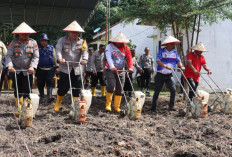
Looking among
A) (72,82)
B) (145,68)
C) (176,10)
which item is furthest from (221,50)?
(72,82)

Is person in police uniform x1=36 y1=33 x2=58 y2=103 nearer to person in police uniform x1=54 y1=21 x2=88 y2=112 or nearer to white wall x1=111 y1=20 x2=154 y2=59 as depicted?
person in police uniform x1=54 y1=21 x2=88 y2=112

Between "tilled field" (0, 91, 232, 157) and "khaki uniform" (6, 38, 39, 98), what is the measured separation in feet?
2.61

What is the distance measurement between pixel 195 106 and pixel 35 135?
11.6 feet

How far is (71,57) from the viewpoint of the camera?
6629 mm

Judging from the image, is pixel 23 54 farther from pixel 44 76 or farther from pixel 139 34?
pixel 139 34

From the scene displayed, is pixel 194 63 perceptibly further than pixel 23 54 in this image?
Yes

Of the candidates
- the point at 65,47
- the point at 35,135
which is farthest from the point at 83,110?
the point at 65,47

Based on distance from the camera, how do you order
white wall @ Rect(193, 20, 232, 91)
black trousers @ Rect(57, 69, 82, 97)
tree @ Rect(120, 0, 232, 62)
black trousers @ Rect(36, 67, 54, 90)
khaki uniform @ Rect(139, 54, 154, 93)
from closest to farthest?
black trousers @ Rect(57, 69, 82, 97), tree @ Rect(120, 0, 232, 62), black trousers @ Rect(36, 67, 54, 90), khaki uniform @ Rect(139, 54, 154, 93), white wall @ Rect(193, 20, 232, 91)

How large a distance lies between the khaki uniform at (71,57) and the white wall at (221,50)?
8843 millimetres

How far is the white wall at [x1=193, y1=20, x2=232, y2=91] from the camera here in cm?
1412

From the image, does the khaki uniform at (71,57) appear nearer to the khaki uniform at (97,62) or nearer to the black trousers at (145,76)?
the khaki uniform at (97,62)

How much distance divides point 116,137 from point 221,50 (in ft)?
36.2

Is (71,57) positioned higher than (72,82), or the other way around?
(71,57)

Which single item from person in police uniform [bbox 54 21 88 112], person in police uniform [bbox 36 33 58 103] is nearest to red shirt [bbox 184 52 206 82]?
person in police uniform [bbox 54 21 88 112]
